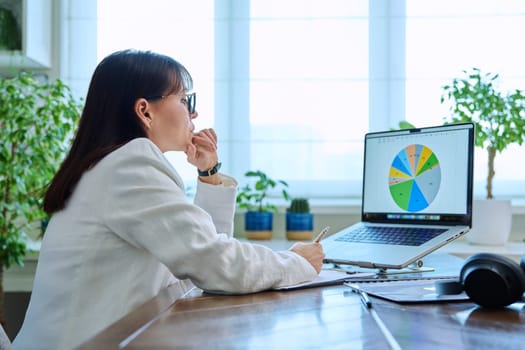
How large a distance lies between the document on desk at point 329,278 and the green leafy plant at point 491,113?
1.30 metres

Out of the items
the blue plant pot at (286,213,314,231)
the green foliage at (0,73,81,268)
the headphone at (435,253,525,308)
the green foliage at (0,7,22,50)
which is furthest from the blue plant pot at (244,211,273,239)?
the headphone at (435,253,525,308)

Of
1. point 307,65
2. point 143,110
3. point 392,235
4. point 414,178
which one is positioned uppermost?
point 307,65

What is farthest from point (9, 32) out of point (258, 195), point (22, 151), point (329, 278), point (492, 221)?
point (492, 221)

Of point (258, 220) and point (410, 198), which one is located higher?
point (410, 198)

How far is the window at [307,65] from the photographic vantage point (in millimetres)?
2678

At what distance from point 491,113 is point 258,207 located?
1.06 metres

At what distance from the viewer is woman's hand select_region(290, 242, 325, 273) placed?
1.08m

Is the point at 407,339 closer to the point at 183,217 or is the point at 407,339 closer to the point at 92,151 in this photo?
the point at 183,217

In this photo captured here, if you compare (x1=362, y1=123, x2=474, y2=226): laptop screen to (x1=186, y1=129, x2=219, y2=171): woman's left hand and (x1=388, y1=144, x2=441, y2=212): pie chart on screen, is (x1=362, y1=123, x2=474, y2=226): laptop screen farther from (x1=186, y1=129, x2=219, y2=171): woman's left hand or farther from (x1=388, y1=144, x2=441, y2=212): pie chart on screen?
(x1=186, y1=129, x2=219, y2=171): woman's left hand

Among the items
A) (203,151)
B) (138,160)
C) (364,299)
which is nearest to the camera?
(364,299)

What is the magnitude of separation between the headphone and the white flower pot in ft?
5.07

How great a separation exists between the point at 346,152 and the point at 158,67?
1.62 meters

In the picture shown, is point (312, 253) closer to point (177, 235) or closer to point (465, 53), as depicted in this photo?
point (177, 235)

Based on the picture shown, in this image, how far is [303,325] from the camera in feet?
2.30
